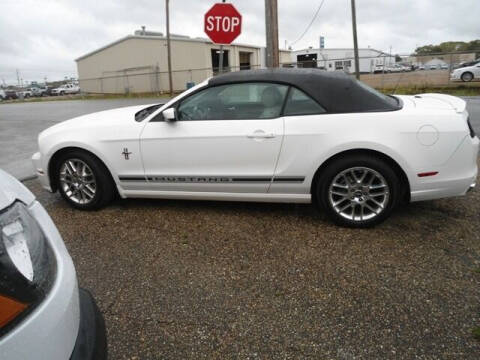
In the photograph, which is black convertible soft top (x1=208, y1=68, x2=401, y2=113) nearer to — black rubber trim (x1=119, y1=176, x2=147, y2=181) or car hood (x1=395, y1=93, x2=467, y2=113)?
car hood (x1=395, y1=93, x2=467, y2=113)

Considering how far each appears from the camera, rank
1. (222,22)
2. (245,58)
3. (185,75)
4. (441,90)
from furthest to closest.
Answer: (245,58) < (185,75) < (441,90) < (222,22)

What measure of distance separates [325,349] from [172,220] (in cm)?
207

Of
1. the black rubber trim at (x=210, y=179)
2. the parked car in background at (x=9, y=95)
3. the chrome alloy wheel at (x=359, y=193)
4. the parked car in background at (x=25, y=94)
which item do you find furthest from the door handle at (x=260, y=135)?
the parked car in background at (x=9, y=95)

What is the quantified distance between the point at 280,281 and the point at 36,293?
5.74 ft

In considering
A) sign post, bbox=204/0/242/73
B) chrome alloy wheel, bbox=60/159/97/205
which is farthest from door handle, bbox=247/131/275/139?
sign post, bbox=204/0/242/73

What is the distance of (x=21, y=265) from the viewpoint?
1.07 meters

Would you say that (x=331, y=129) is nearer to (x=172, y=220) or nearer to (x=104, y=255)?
(x=172, y=220)

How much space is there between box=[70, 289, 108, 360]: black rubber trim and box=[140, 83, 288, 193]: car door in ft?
Result: 6.62

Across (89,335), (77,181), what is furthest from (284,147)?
(89,335)

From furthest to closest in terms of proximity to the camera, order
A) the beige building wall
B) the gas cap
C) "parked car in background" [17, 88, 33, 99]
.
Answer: "parked car in background" [17, 88, 33, 99]
the beige building wall
the gas cap

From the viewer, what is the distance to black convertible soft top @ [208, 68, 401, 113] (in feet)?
10.5

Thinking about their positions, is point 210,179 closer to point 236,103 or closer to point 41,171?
point 236,103

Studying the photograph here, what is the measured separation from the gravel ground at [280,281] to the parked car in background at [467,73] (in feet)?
60.3

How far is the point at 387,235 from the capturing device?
3162mm
